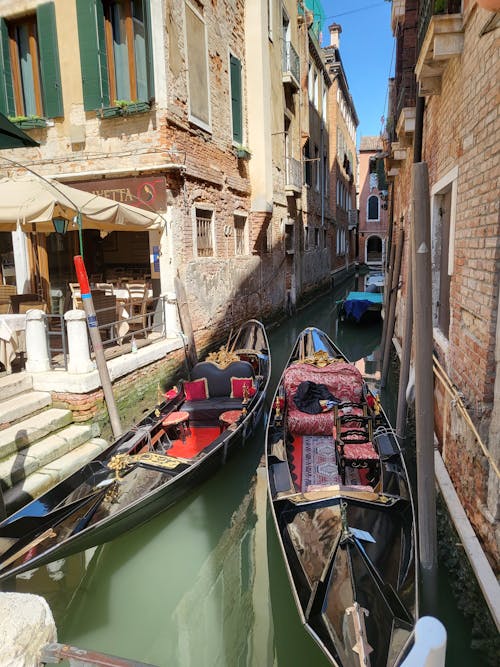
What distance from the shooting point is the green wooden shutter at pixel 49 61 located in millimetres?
6523

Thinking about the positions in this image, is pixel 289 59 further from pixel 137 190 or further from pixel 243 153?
pixel 137 190

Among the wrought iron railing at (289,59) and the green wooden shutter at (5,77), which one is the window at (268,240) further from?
the green wooden shutter at (5,77)

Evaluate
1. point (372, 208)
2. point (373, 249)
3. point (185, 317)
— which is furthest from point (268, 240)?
point (373, 249)

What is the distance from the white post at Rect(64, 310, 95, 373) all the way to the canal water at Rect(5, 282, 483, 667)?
1817 millimetres

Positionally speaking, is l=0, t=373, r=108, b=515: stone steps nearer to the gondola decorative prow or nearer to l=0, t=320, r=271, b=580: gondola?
l=0, t=320, r=271, b=580: gondola

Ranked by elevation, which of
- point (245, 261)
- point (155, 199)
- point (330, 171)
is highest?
point (330, 171)

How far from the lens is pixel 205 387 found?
5570mm

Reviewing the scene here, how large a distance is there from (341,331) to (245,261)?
4.32 m

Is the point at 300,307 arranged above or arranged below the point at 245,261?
below

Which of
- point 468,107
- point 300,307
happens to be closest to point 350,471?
point 468,107

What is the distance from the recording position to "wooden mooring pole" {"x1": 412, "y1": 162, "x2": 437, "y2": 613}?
2484mm

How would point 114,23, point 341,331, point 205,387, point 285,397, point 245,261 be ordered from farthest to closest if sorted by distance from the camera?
point 341,331 → point 245,261 → point 114,23 → point 205,387 → point 285,397

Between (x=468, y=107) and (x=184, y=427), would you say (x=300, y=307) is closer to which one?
(x=184, y=427)

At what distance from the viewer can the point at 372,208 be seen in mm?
30578
